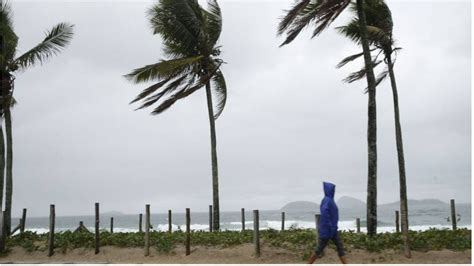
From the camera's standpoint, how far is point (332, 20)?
15.5 meters

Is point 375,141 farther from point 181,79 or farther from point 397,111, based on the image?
point 181,79

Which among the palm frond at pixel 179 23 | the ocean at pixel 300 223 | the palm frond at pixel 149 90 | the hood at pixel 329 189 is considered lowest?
the ocean at pixel 300 223

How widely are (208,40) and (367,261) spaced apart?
37.2 ft

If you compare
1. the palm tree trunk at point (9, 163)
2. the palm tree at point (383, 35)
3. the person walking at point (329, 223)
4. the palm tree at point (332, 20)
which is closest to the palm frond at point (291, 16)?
the palm tree at point (332, 20)

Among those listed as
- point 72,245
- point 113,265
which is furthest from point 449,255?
point 72,245

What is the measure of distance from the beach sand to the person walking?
1.70 metres

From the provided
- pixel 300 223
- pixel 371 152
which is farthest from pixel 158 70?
pixel 300 223

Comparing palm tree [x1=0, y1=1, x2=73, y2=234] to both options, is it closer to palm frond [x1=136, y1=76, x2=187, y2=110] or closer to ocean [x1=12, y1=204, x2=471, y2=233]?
palm frond [x1=136, y1=76, x2=187, y2=110]

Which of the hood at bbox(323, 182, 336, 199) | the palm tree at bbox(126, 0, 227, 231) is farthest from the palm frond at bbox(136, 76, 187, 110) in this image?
the hood at bbox(323, 182, 336, 199)

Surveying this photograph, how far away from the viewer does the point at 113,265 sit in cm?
1273

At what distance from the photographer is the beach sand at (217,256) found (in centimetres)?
1208

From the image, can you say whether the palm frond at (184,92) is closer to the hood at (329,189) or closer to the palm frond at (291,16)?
the palm frond at (291,16)

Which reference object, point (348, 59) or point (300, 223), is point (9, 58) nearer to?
point (348, 59)

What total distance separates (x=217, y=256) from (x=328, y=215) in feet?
13.4
